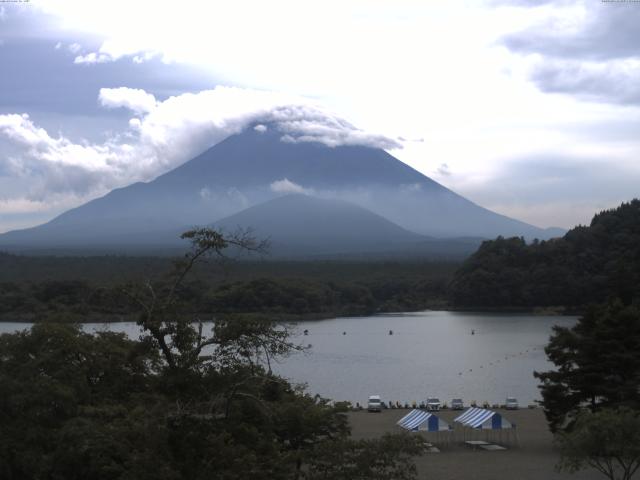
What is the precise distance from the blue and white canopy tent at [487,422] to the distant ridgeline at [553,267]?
114ft

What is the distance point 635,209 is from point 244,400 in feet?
170

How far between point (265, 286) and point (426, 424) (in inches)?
1327

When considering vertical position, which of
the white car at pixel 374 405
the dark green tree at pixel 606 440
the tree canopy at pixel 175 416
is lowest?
the white car at pixel 374 405

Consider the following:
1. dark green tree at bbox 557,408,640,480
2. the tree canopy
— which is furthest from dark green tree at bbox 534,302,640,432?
the tree canopy

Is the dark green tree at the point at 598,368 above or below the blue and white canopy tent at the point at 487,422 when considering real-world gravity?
above

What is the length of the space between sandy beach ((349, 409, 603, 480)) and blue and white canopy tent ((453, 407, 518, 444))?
1.08 ft

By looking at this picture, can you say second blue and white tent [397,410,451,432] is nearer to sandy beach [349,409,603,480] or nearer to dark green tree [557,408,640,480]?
sandy beach [349,409,603,480]

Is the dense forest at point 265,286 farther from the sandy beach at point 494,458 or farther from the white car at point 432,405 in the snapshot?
the sandy beach at point 494,458

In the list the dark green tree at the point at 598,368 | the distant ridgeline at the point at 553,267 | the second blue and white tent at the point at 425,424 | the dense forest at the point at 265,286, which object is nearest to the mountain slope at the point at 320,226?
the dense forest at the point at 265,286

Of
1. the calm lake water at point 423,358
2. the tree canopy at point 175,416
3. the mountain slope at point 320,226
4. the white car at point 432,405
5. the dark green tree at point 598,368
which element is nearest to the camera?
the tree canopy at point 175,416

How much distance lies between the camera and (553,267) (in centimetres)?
5272

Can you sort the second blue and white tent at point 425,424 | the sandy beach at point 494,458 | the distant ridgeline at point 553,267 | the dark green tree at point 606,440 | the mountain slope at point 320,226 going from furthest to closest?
the mountain slope at point 320,226
the distant ridgeline at point 553,267
the second blue and white tent at point 425,424
the sandy beach at point 494,458
the dark green tree at point 606,440

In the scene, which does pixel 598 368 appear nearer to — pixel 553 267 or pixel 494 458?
pixel 494 458

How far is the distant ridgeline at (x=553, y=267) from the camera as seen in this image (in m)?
51.1
